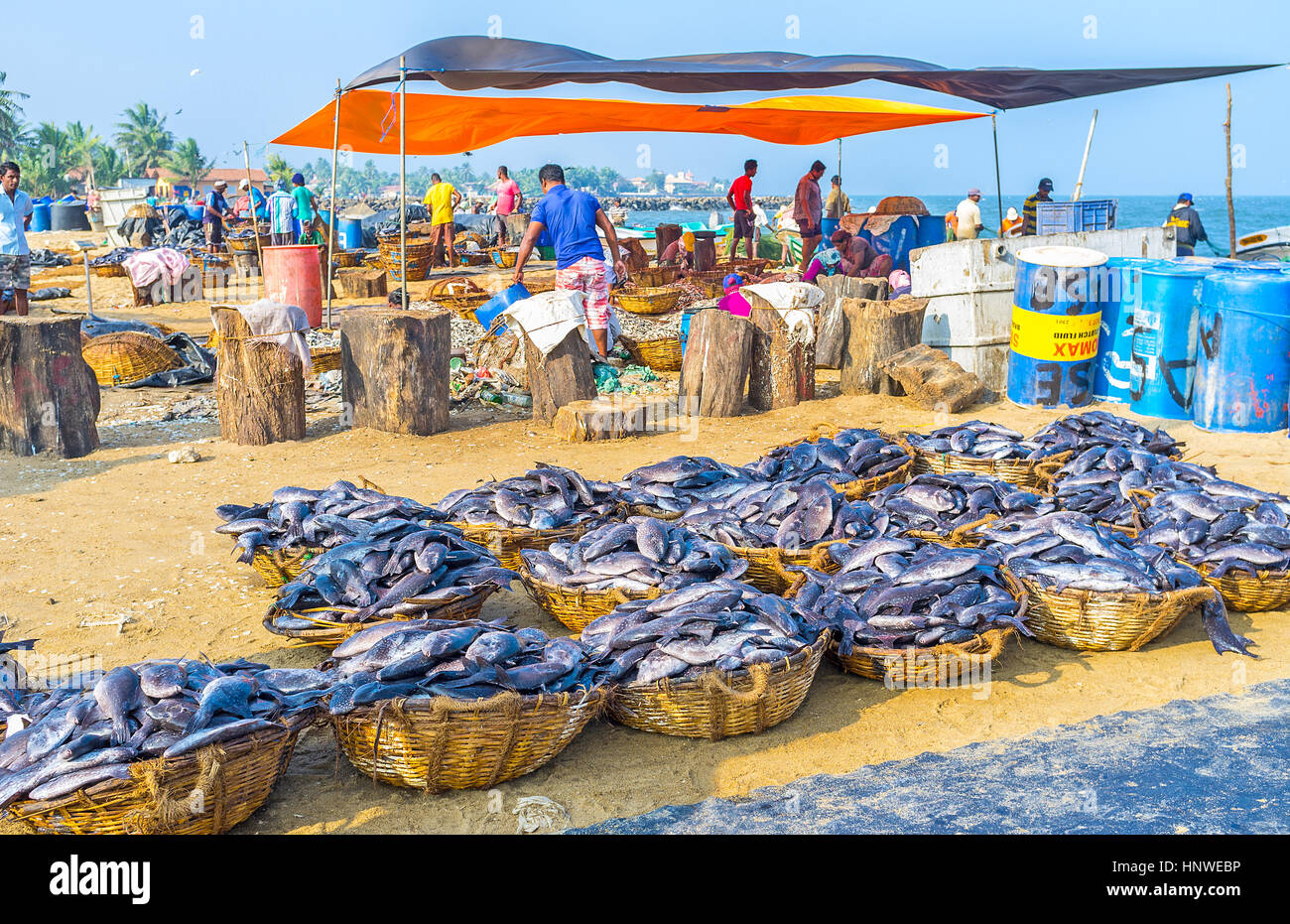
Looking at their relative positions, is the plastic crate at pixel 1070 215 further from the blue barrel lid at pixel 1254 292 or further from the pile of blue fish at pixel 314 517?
the pile of blue fish at pixel 314 517

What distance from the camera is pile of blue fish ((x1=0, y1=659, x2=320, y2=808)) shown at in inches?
→ 123

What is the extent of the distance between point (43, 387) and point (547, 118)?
661cm

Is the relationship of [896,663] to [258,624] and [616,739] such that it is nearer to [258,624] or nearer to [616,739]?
[616,739]

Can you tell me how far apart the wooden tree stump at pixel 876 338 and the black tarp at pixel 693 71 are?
2.21 m

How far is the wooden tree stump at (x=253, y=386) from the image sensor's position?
332 inches

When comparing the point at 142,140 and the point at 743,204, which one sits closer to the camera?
the point at 743,204

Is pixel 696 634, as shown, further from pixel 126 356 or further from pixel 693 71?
pixel 126 356

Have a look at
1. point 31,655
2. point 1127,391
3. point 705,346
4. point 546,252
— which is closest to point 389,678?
point 31,655

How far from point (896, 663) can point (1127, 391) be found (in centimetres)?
656

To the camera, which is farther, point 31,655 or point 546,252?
point 546,252

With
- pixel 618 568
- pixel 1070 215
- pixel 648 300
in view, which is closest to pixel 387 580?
pixel 618 568

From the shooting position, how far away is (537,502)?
5.78 m

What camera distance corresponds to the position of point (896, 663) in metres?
4.50

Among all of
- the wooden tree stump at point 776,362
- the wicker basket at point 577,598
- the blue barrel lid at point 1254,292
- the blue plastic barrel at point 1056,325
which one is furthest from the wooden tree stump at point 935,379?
the wicker basket at point 577,598
